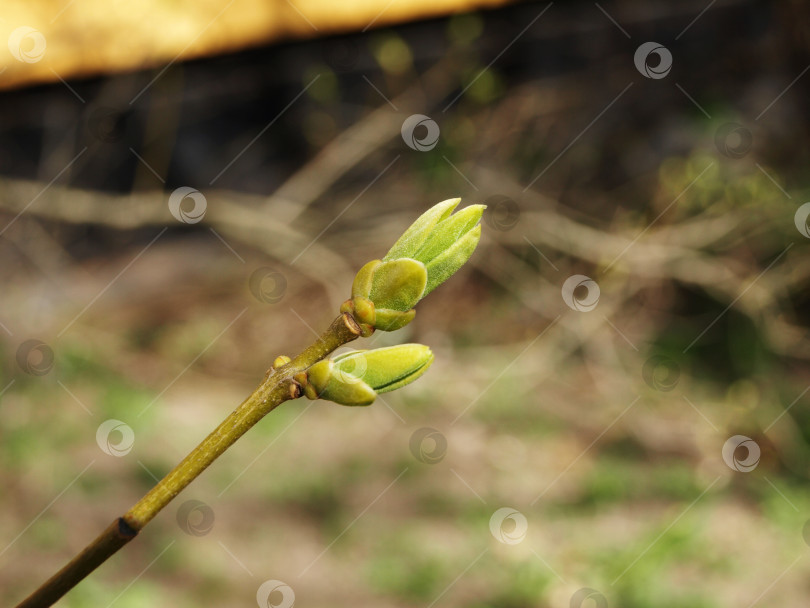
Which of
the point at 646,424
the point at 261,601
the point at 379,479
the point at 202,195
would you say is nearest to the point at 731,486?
the point at 646,424

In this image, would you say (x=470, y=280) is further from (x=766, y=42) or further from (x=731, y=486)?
(x=766, y=42)

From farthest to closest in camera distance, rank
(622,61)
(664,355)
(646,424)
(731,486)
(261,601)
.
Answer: (622,61), (664,355), (646,424), (731,486), (261,601)

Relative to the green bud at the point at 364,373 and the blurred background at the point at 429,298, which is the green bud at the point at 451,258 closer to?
the green bud at the point at 364,373

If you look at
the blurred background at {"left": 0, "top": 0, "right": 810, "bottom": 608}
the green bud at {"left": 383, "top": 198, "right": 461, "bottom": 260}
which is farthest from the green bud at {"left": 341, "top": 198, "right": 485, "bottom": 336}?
the blurred background at {"left": 0, "top": 0, "right": 810, "bottom": 608}

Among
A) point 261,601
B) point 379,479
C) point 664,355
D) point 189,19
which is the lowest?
point 261,601

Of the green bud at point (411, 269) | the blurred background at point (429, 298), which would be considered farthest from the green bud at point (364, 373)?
the blurred background at point (429, 298)

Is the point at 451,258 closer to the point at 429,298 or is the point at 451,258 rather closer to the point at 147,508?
the point at 147,508

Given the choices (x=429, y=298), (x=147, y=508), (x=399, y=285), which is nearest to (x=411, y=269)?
(x=399, y=285)
